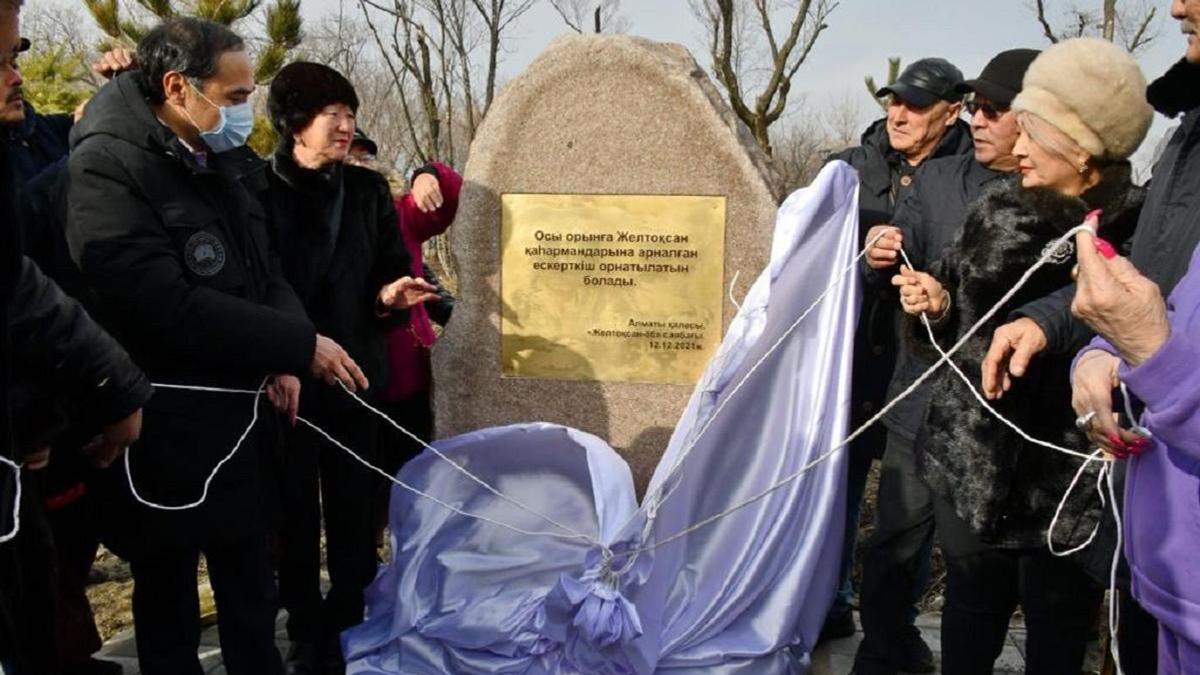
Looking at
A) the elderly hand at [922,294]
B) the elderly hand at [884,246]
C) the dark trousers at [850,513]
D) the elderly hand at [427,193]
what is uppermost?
the elderly hand at [427,193]

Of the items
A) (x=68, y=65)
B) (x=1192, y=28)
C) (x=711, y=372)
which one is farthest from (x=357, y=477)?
(x=68, y=65)

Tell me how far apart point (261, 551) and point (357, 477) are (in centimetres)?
62

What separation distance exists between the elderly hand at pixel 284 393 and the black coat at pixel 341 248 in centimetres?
35

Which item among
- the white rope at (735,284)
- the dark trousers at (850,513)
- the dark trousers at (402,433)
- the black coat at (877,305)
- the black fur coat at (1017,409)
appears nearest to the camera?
the black fur coat at (1017,409)

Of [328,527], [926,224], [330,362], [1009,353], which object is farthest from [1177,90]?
[328,527]

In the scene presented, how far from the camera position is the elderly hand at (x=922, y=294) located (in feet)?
8.29

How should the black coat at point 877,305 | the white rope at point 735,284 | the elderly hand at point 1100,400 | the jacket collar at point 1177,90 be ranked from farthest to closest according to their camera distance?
the black coat at point 877,305, the white rope at point 735,284, the jacket collar at point 1177,90, the elderly hand at point 1100,400

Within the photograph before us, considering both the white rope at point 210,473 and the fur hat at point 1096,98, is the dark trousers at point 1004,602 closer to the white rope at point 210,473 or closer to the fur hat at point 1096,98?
the fur hat at point 1096,98

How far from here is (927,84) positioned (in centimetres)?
332

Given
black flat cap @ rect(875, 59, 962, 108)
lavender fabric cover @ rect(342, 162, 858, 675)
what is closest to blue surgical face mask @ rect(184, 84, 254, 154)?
lavender fabric cover @ rect(342, 162, 858, 675)

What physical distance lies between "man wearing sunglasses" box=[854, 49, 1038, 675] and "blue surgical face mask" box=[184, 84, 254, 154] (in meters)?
1.75

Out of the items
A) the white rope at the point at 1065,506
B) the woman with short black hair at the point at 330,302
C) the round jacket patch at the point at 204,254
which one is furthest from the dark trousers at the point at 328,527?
the white rope at the point at 1065,506

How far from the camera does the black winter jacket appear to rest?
280 centimetres

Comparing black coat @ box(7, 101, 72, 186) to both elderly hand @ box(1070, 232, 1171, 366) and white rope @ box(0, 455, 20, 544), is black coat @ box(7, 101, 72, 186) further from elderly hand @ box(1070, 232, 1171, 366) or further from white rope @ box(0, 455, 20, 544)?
elderly hand @ box(1070, 232, 1171, 366)
